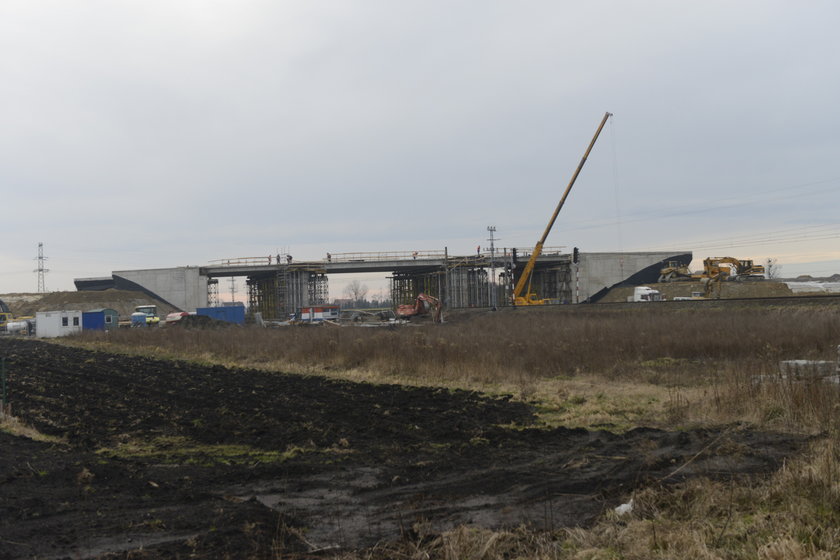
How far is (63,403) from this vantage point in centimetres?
1484

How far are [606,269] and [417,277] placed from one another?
22526mm

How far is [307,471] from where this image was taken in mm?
8453

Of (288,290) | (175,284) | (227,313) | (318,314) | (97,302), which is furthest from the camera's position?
(97,302)

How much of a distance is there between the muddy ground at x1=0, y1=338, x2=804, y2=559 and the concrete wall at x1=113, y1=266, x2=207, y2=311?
191 ft

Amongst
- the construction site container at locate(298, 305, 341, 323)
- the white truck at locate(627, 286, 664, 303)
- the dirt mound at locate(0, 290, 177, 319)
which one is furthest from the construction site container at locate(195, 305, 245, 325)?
the white truck at locate(627, 286, 664, 303)

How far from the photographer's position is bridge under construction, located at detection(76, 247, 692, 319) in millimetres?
70000

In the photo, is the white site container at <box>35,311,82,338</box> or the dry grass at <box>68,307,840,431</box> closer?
the dry grass at <box>68,307,840,431</box>

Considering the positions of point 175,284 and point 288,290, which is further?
point 175,284

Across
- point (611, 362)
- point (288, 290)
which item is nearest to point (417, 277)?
point (288, 290)

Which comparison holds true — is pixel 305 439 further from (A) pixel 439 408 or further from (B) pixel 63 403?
(B) pixel 63 403

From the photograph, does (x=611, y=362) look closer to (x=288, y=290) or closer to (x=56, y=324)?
(x=56, y=324)

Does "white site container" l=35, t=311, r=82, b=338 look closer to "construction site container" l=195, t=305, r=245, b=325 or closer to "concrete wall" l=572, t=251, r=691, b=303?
"construction site container" l=195, t=305, r=245, b=325

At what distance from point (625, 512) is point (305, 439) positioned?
595 cm

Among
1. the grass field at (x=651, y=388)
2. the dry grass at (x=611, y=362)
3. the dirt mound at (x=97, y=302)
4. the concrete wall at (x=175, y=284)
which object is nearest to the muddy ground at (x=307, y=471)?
the grass field at (x=651, y=388)
